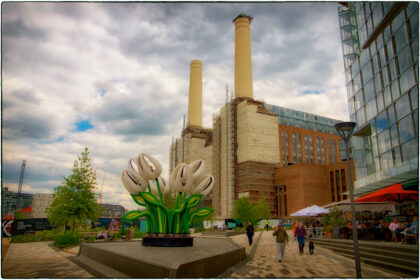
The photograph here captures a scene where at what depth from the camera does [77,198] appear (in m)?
20.9

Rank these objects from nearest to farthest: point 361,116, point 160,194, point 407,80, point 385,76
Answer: point 160,194, point 407,80, point 385,76, point 361,116

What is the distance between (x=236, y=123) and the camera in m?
69.6

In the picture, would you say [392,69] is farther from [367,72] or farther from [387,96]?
[367,72]

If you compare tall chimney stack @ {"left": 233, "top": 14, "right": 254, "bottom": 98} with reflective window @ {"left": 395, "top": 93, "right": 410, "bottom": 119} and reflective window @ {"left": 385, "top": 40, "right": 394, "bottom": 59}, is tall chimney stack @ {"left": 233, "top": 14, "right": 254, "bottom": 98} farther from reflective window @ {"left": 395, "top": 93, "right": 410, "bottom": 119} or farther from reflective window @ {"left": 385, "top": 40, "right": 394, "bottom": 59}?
reflective window @ {"left": 395, "top": 93, "right": 410, "bottom": 119}

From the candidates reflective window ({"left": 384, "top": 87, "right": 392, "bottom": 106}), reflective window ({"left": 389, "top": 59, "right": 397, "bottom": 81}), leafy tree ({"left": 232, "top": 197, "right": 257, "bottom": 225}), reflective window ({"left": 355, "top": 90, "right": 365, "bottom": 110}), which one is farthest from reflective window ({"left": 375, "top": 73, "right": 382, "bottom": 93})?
leafy tree ({"left": 232, "top": 197, "right": 257, "bottom": 225})

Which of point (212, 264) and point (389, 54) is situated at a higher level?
point (389, 54)

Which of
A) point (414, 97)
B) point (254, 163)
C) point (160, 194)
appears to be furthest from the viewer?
point (254, 163)

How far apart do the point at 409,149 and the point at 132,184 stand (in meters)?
16.6

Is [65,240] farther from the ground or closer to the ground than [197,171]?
closer to the ground

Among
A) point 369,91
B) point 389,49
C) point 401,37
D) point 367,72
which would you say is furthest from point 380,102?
point 401,37

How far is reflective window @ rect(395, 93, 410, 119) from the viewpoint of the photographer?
18812 mm

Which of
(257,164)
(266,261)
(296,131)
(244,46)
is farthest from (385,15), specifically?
(296,131)

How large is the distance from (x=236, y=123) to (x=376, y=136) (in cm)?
4677

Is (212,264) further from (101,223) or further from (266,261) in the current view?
(101,223)
